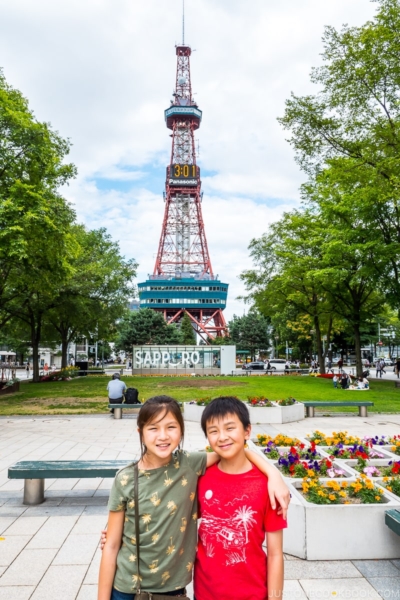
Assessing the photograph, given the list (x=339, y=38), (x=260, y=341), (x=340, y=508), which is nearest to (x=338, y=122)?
(x=339, y=38)

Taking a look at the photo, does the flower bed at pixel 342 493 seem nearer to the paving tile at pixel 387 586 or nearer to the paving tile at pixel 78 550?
the paving tile at pixel 387 586

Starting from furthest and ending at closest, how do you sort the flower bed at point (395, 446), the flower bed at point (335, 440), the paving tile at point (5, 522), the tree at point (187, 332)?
the tree at point (187, 332), the flower bed at point (335, 440), the flower bed at point (395, 446), the paving tile at point (5, 522)

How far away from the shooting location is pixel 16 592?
376cm

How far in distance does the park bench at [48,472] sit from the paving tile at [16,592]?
198cm

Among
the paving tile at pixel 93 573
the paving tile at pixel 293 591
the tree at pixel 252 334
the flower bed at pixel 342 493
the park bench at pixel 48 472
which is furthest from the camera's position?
the tree at pixel 252 334

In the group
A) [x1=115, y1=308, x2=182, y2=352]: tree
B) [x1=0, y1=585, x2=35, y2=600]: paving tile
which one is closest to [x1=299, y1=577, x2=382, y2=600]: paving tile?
[x1=0, y1=585, x2=35, y2=600]: paving tile

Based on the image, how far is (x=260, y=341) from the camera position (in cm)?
7181

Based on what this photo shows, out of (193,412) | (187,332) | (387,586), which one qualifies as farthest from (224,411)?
(187,332)

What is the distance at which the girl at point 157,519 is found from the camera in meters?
2.19

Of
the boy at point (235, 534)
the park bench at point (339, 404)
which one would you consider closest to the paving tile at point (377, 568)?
the boy at point (235, 534)

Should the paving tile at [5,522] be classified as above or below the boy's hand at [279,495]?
below

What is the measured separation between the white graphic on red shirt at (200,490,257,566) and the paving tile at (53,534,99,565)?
272cm

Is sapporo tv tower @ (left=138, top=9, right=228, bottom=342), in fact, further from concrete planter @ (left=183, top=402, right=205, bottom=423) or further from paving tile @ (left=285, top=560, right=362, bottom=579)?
paving tile @ (left=285, top=560, right=362, bottom=579)

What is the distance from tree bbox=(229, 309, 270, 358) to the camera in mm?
71438
